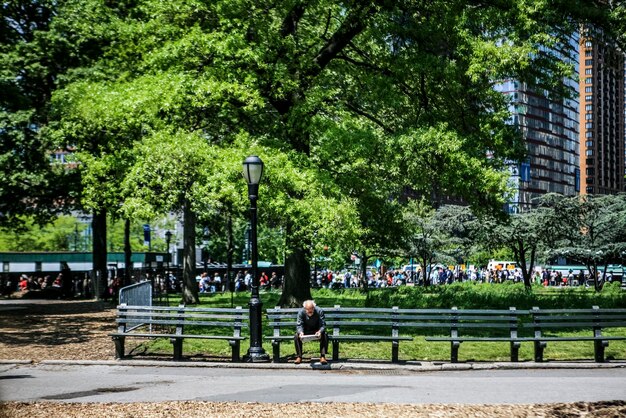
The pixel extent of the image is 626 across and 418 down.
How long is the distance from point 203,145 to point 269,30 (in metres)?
4.52

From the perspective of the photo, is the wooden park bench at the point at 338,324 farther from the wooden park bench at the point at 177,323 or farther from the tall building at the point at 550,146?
the tall building at the point at 550,146

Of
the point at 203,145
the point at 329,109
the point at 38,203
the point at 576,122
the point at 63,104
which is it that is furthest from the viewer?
the point at 576,122

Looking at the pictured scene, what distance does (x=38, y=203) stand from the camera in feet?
111

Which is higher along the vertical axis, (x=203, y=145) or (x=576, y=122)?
(x=576, y=122)

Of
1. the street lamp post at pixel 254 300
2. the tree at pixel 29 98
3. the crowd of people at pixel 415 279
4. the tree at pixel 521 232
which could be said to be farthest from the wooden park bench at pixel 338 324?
the crowd of people at pixel 415 279

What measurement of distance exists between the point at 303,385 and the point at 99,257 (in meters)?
28.0

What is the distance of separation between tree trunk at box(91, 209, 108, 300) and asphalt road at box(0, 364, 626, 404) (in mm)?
23358

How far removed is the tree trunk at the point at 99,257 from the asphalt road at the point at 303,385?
23.4 meters

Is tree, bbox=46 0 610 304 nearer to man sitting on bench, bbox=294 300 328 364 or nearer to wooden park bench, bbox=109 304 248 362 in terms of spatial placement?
man sitting on bench, bbox=294 300 328 364

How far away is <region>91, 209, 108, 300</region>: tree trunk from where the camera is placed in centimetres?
3744

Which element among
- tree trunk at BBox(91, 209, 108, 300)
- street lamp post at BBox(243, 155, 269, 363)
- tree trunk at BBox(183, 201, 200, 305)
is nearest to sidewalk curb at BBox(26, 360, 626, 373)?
street lamp post at BBox(243, 155, 269, 363)

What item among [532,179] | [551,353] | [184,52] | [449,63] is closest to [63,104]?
[184,52]

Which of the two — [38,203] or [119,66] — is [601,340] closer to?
[119,66]

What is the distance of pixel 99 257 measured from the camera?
125 feet
